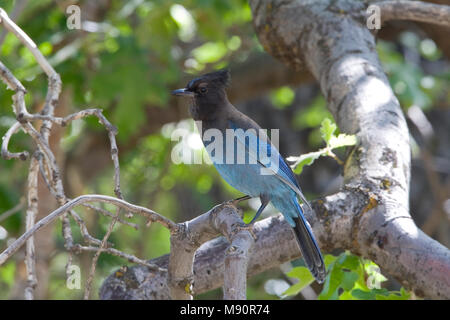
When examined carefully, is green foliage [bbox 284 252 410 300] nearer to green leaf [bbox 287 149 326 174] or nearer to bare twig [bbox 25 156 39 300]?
green leaf [bbox 287 149 326 174]

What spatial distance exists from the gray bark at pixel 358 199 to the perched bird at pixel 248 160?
89 millimetres

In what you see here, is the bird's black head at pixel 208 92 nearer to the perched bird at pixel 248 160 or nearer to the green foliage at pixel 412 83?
the perched bird at pixel 248 160

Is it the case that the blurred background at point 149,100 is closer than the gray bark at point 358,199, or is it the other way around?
the gray bark at point 358,199

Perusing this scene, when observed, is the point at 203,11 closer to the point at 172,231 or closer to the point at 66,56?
the point at 66,56

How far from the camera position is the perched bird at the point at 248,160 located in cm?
288

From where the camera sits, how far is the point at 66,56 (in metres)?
4.83

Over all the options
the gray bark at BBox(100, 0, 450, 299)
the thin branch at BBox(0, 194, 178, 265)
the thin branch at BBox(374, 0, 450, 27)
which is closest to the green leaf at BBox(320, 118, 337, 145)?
the gray bark at BBox(100, 0, 450, 299)

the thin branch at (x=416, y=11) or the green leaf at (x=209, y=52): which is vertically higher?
the green leaf at (x=209, y=52)

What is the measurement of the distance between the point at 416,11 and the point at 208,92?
1.28 metres

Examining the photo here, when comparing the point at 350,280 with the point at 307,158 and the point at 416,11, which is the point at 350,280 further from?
the point at 416,11

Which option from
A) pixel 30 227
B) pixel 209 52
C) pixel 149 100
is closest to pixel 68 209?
pixel 30 227

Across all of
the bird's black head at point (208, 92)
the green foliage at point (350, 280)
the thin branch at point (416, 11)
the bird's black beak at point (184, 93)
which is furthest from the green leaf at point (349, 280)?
the thin branch at point (416, 11)

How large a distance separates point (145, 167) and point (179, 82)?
110cm
